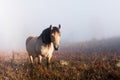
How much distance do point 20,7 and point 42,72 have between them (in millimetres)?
166345

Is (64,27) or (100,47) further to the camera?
(64,27)

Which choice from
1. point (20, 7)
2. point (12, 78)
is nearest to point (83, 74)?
point (12, 78)

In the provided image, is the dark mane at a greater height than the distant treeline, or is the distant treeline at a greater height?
the dark mane

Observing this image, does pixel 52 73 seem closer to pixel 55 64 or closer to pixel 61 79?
pixel 61 79

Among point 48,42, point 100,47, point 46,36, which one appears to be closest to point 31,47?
point 48,42

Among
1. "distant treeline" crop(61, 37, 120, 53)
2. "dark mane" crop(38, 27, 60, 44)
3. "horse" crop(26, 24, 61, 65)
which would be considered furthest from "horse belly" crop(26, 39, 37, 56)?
"distant treeline" crop(61, 37, 120, 53)

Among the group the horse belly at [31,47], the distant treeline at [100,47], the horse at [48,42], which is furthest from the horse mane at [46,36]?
the distant treeline at [100,47]

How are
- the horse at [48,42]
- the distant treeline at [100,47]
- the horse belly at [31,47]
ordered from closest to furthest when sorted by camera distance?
the horse at [48,42] → the horse belly at [31,47] → the distant treeline at [100,47]

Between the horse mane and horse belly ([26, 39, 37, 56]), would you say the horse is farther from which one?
horse belly ([26, 39, 37, 56])

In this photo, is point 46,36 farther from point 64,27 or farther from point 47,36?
point 64,27

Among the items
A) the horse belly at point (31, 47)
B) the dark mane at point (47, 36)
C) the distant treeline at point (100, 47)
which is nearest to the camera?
the dark mane at point (47, 36)

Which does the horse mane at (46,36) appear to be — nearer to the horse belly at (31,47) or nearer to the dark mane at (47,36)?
the dark mane at (47,36)

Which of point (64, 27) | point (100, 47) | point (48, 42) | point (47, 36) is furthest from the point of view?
point (64, 27)

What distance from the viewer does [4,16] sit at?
131 m
